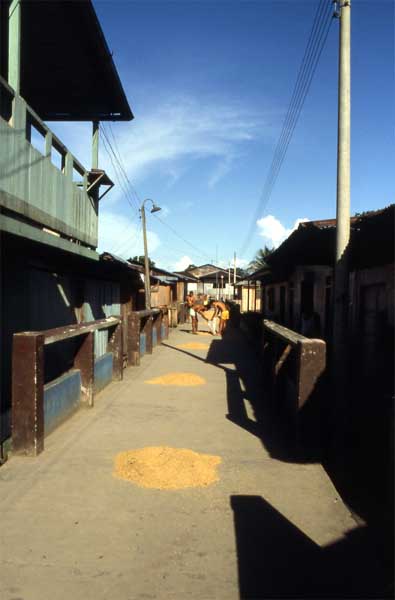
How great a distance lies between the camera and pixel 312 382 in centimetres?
514

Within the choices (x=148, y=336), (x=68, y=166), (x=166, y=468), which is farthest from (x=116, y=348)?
(x=166, y=468)

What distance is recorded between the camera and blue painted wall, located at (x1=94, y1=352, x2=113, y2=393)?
27.0 ft

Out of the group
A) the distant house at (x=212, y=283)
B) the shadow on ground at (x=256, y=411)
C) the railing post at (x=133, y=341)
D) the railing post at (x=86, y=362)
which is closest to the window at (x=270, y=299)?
the shadow on ground at (x=256, y=411)

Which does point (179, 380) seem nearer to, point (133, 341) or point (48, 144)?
point (133, 341)

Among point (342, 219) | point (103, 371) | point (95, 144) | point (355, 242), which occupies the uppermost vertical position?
point (95, 144)

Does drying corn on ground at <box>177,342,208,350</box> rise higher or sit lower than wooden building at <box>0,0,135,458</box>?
lower

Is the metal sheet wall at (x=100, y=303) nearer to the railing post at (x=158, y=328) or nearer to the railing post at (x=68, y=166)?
the railing post at (x=68, y=166)

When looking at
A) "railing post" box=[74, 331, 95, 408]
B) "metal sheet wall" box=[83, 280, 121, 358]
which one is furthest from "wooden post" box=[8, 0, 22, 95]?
"metal sheet wall" box=[83, 280, 121, 358]

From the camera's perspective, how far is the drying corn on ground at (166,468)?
4.42 meters

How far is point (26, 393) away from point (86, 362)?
213 cm

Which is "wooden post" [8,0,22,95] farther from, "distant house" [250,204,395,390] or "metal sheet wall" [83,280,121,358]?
"metal sheet wall" [83,280,121,358]

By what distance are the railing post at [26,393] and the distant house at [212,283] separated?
157 feet

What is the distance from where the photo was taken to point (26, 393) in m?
4.87

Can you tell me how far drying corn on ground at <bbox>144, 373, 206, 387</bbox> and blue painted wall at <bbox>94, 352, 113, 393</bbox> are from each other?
102 cm
